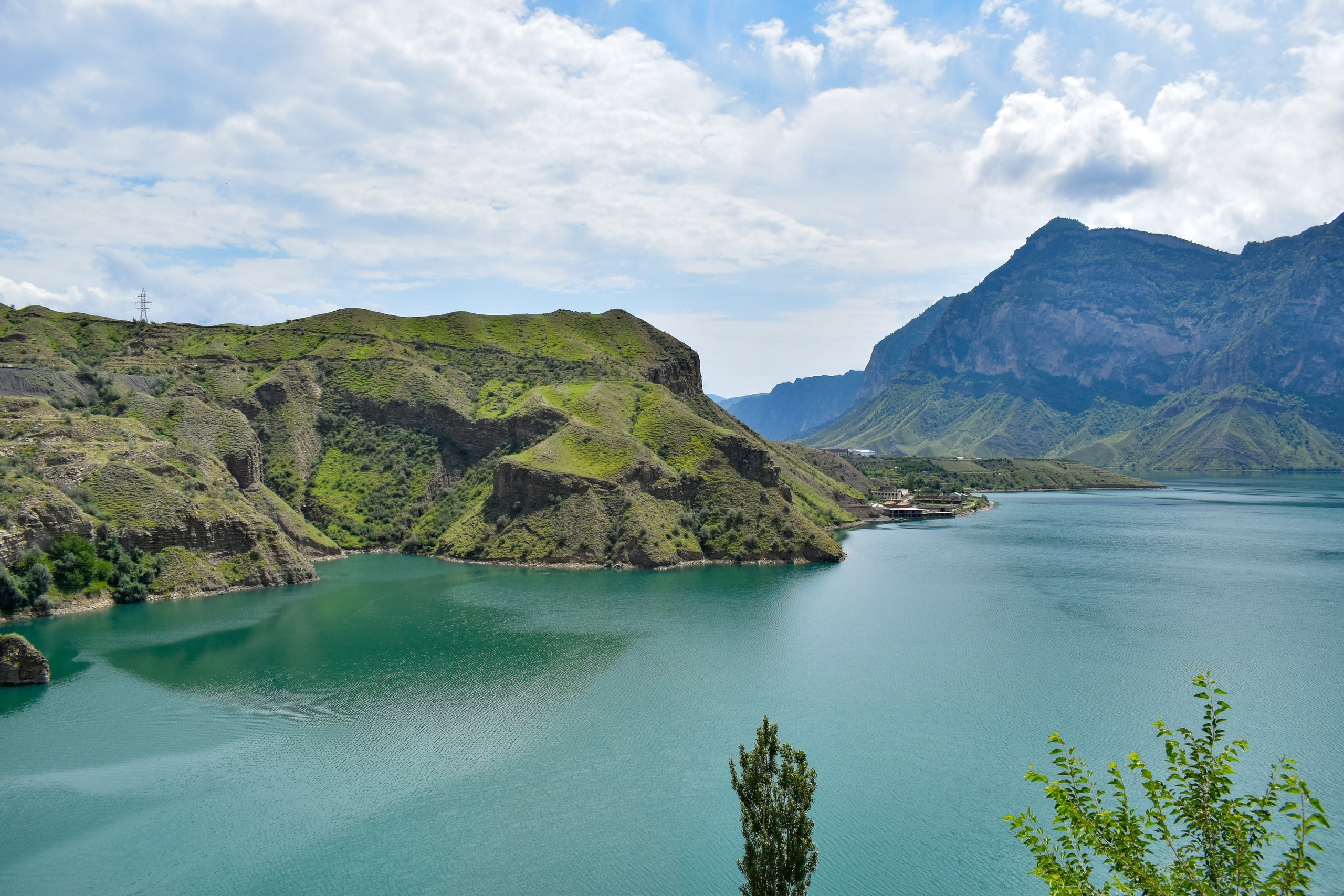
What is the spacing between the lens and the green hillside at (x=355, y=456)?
273 ft

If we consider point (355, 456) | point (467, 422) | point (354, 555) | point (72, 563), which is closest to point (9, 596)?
point (72, 563)

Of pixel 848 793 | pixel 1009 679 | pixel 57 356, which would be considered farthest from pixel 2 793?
pixel 57 356

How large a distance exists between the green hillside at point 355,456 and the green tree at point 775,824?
78301mm

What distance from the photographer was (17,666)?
53562mm

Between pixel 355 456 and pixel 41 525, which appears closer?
pixel 41 525

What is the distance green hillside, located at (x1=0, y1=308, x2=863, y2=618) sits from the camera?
83188 millimetres

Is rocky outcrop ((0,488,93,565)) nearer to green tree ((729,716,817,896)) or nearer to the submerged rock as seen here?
the submerged rock

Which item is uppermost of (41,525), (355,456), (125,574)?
(355,456)

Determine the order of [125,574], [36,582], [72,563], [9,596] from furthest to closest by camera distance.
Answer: [125,574], [72,563], [36,582], [9,596]

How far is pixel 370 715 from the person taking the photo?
48.7 m

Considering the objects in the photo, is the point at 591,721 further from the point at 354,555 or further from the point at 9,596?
the point at 354,555

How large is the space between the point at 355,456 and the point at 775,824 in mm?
125587

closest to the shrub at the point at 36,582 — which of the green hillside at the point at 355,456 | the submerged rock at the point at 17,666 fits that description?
the green hillside at the point at 355,456

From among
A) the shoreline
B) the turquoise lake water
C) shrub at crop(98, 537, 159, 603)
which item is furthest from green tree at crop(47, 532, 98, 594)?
the turquoise lake water
